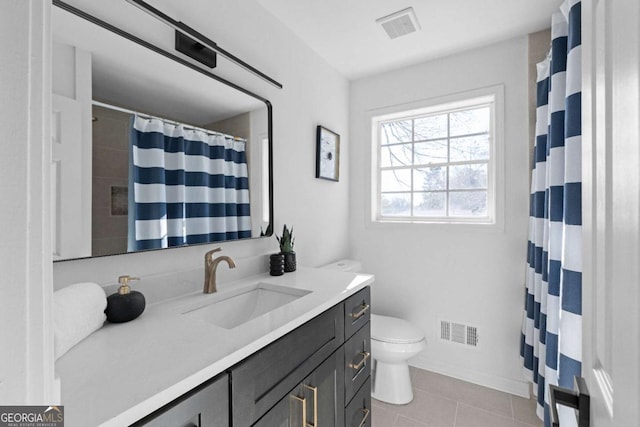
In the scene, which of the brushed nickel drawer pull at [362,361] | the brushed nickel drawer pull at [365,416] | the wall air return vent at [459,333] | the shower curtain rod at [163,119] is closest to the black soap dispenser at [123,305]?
the shower curtain rod at [163,119]

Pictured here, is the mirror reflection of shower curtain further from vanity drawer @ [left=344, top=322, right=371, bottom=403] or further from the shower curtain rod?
vanity drawer @ [left=344, top=322, right=371, bottom=403]

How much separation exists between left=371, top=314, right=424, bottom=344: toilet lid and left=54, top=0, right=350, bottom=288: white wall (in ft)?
2.07

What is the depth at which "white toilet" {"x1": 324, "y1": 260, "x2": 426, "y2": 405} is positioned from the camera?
6.26 ft

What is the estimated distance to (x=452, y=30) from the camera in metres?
1.95

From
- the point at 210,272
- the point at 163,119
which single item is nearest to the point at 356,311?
the point at 210,272

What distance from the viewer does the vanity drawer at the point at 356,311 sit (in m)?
1.31

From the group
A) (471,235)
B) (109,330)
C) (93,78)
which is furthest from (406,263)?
(93,78)

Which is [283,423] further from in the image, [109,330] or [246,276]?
[246,276]

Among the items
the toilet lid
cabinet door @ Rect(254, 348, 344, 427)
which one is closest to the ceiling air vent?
cabinet door @ Rect(254, 348, 344, 427)

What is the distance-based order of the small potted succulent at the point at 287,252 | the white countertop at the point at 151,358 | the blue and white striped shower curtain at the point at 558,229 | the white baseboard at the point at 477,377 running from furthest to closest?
the white baseboard at the point at 477,377 < the small potted succulent at the point at 287,252 < the blue and white striped shower curtain at the point at 558,229 < the white countertop at the point at 151,358

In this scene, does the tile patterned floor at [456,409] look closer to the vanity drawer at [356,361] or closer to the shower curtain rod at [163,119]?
the vanity drawer at [356,361]

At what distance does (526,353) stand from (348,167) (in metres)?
1.89

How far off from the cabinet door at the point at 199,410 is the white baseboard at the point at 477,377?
211 centimetres

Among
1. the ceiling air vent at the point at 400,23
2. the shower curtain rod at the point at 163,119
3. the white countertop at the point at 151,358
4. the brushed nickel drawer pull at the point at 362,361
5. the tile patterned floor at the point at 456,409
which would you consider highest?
the ceiling air vent at the point at 400,23
